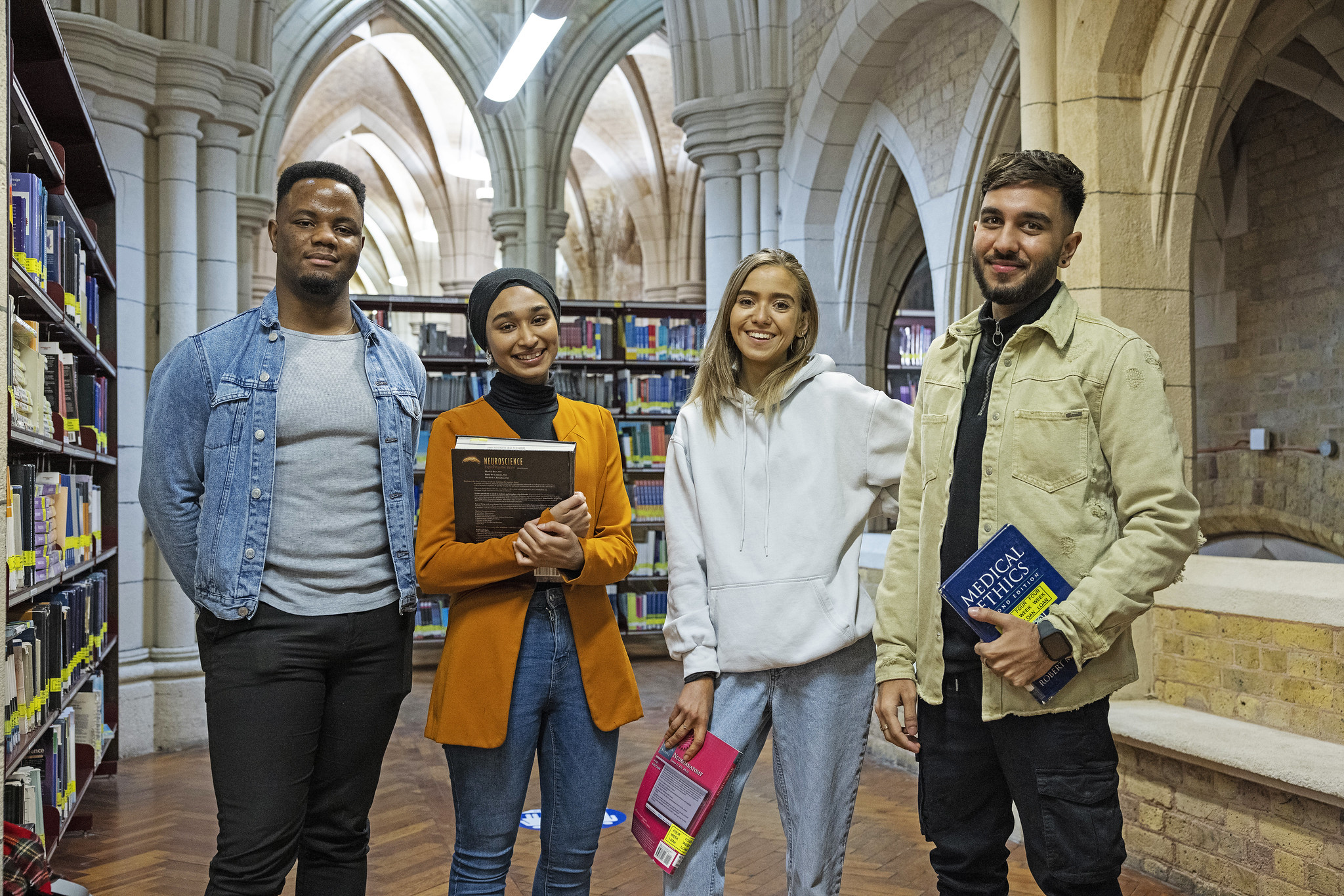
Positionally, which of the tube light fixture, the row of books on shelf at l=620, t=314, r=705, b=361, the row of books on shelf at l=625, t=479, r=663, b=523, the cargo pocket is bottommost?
the cargo pocket

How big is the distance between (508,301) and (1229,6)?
115 inches

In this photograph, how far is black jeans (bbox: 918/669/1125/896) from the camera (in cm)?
162

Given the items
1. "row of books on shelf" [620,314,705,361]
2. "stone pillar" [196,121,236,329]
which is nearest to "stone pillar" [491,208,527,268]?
"row of books on shelf" [620,314,705,361]

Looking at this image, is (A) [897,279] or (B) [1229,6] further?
(A) [897,279]

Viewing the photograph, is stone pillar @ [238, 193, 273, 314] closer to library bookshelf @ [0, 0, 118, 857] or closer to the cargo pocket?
library bookshelf @ [0, 0, 118, 857]

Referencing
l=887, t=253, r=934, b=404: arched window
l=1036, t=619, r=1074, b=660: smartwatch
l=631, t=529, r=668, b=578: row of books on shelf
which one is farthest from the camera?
l=887, t=253, r=934, b=404: arched window

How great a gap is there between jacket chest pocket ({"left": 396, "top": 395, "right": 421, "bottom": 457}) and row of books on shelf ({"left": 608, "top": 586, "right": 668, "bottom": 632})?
18.8ft

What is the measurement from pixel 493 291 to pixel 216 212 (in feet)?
15.0

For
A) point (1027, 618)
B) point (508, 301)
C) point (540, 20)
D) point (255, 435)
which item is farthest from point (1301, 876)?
point (540, 20)

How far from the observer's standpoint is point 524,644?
1.92m

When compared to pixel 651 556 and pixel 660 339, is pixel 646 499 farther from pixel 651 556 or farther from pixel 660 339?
pixel 660 339

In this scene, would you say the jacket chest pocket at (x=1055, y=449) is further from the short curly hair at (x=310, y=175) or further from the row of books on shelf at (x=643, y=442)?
the row of books on shelf at (x=643, y=442)

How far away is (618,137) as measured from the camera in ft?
51.2

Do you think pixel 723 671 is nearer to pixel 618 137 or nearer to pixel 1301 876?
pixel 1301 876
